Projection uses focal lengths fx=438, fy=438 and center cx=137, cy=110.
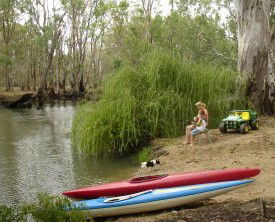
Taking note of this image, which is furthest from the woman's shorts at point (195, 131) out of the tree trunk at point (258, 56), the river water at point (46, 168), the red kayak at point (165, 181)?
the red kayak at point (165, 181)

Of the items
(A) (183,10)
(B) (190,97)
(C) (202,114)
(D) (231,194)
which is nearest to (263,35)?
(B) (190,97)

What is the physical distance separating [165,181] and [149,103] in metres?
Result: 5.34

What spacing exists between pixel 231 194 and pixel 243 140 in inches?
144

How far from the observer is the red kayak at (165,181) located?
6.49m

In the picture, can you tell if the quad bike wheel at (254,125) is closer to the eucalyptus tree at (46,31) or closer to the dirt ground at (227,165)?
the dirt ground at (227,165)

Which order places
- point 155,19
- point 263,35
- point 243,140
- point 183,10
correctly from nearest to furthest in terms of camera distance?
point 243,140
point 263,35
point 155,19
point 183,10

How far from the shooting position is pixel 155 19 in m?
43.6

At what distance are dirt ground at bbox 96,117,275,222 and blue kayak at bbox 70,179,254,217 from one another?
4.5 inches

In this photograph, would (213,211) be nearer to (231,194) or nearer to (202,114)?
(231,194)

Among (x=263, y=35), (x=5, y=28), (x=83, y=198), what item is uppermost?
(x=5, y=28)

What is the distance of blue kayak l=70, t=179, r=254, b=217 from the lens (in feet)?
20.0

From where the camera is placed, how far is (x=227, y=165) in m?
8.35

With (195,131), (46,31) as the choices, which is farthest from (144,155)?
(46,31)

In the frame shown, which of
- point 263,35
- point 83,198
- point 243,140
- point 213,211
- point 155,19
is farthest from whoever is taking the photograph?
point 155,19
